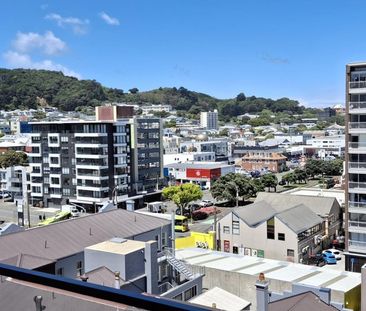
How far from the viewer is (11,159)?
129ft

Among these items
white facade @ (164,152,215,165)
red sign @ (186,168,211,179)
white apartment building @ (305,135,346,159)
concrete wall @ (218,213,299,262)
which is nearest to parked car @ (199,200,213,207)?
red sign @ (186,168,211,179)

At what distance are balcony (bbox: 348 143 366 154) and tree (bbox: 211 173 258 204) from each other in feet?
37.8

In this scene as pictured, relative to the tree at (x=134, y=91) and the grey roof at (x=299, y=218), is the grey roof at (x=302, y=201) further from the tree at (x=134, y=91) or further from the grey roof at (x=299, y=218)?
the tree at (x=134, y=91)

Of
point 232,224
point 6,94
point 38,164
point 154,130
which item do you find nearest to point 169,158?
point 154,130

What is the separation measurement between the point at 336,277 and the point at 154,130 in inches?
801

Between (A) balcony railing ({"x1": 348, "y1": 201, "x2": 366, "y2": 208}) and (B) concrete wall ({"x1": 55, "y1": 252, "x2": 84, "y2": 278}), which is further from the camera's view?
(A) balcony railing ({"x1": 348, "y1": 201, "x2": 366, "y2": 208})

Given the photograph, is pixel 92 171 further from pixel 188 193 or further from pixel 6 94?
pixel 6 94

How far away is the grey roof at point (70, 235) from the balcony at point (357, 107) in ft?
25.1

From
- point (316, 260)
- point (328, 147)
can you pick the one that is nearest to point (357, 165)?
point (316, 260)

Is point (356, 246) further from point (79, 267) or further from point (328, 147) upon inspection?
point (328, 147)

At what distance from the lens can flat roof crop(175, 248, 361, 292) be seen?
449 inches

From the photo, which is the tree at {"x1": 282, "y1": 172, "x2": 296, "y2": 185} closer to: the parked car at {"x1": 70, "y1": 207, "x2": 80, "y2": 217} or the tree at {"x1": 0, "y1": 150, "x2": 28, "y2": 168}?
the parked car at {"x1": 70, "y1": 207, "x2": 80, "y2": 217}

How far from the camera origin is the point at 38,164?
99.0ft

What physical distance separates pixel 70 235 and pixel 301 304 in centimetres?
530
